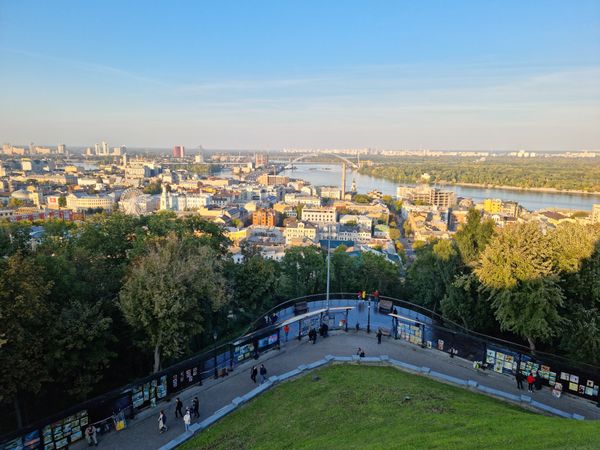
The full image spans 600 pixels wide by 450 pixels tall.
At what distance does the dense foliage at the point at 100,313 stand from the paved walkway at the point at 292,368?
1.84 m

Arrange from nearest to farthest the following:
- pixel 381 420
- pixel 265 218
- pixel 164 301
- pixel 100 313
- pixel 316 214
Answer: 1. pixel 381 420
2. pixel 164 301
3. pixel 100 313
4. pixel 265 218
5. pixel 316 214

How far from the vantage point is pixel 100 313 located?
464 inches

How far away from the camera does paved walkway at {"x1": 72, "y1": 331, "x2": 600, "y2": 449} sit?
9.66 metres

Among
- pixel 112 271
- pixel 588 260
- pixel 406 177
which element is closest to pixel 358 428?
pixel 588 260

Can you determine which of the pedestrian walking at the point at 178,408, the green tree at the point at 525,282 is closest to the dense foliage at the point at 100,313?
the pedestrian walking at the point at 178,408

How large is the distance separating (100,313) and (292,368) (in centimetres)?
575

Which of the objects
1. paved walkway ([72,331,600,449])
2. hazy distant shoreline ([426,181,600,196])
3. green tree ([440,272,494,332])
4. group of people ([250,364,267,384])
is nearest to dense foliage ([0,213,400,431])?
paved walkway ([72,331,600,449])

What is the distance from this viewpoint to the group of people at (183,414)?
963 cm

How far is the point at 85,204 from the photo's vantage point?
10038 cm

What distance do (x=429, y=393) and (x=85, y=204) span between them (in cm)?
10584

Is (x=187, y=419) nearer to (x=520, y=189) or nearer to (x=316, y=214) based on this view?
(x=316, y=214)

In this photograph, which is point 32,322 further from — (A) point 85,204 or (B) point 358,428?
(A) point 85,204

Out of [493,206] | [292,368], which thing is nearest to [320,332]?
[292,368]

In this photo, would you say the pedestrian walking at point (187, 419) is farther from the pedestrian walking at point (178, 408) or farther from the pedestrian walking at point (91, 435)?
the pedestrian walking at point (91, 435)
